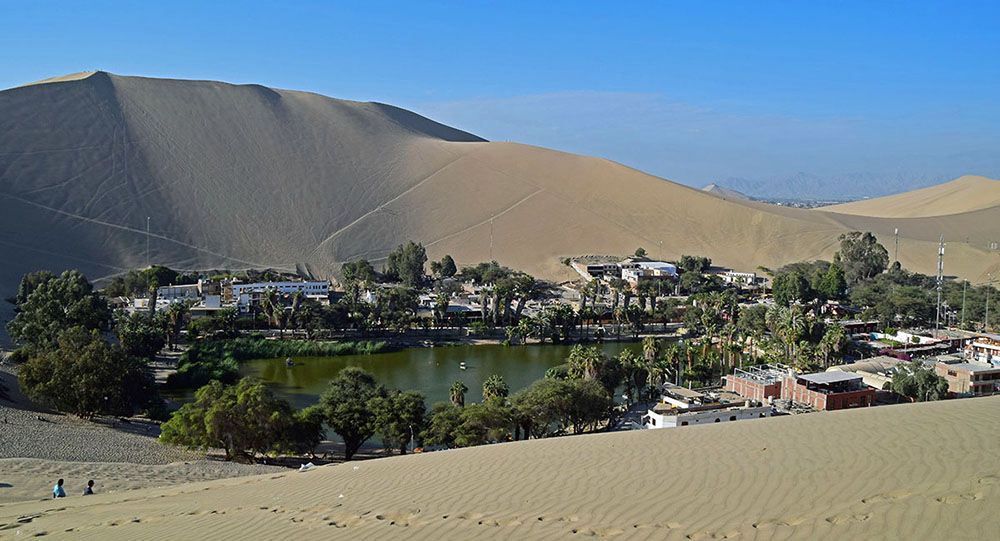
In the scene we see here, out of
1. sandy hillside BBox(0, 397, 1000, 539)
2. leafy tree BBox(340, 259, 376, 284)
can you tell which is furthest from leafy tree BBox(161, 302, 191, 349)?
sandy hillside BBox(0, 397, 1000, 539)

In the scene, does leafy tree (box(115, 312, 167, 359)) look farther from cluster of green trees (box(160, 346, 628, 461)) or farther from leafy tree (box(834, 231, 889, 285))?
leafy tree (box(834, 231, 889, 285))

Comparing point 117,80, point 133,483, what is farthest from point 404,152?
point 133,483

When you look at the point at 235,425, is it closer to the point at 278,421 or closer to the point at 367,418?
the point at 278,421

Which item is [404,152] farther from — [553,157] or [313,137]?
[553,157]

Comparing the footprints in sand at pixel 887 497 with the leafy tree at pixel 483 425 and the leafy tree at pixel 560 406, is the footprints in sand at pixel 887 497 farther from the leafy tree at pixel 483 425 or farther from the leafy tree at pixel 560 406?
the leafy tree at pixel 560 406

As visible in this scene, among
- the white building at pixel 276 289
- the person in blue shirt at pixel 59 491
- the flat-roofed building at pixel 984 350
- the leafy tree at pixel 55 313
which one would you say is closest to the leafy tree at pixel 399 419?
the person in blue shirt at pixel 59 491
